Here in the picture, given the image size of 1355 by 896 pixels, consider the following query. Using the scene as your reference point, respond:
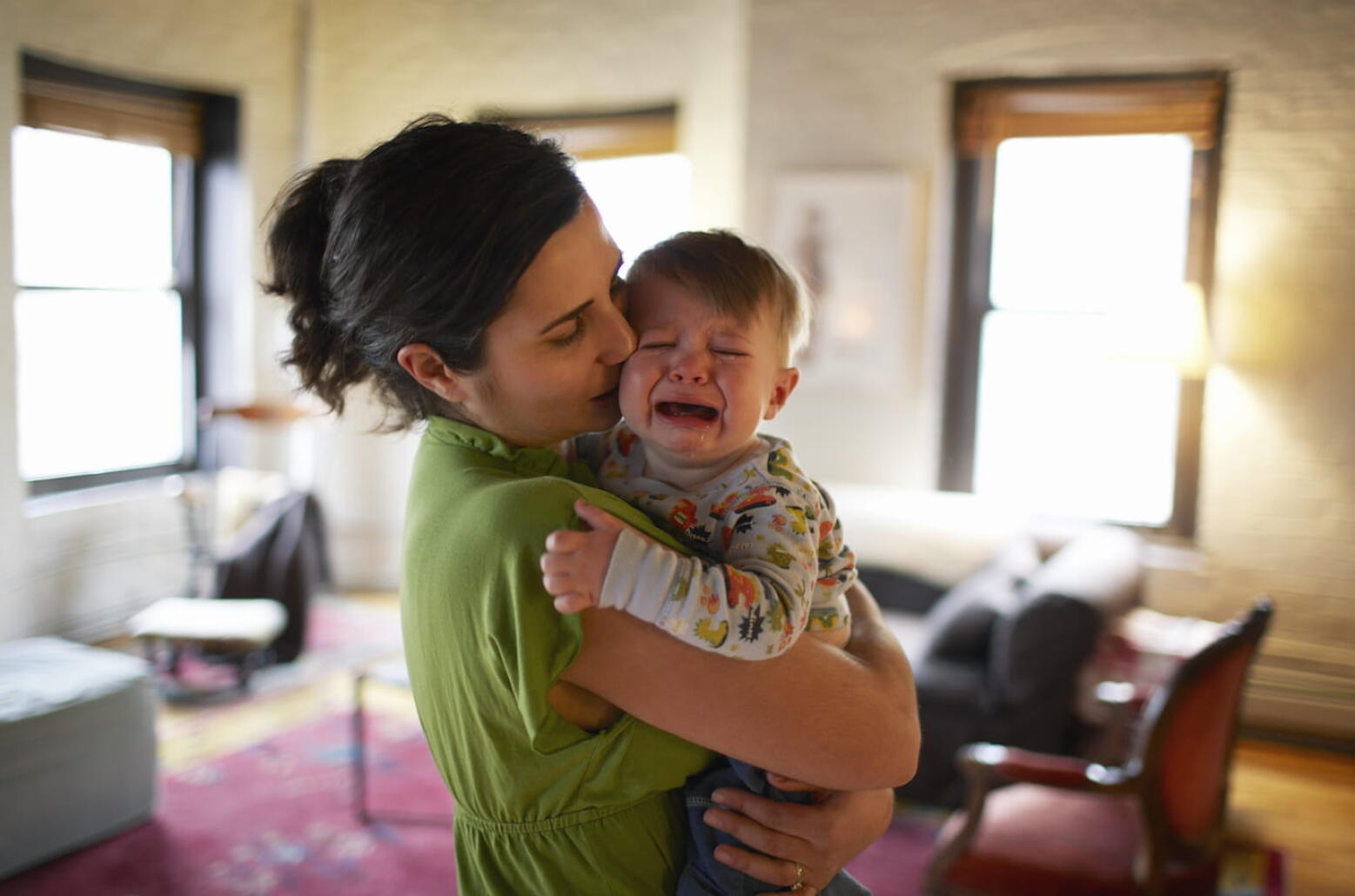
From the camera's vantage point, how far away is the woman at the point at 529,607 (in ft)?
3.26

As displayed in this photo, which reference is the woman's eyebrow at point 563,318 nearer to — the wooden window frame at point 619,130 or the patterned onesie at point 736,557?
the patterned onesie at point 736,557

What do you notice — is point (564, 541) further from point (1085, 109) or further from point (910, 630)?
point (1085, 109)

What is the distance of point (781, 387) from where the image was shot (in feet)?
4.75

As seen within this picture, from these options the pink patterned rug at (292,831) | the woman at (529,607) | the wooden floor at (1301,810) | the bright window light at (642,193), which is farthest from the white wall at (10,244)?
the wooden floor at (1301,810)

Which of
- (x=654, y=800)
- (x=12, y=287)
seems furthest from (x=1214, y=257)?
(x=12, y=287)

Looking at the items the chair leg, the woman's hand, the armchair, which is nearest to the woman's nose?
the woman's hand

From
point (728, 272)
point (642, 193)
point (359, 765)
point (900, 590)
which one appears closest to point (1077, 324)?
point (900, 590)

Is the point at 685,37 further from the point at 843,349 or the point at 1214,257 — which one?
the point at 1214,257

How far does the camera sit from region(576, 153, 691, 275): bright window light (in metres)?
5.98

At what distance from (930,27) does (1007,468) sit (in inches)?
79.9

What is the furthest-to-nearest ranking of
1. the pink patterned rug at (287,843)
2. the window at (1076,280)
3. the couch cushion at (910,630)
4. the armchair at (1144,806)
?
the window at (1076,280), the couch cushion at (910,630), the pink patterned rug at (287,843), the armchair at (1144,806)

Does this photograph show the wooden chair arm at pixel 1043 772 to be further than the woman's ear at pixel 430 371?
Yes

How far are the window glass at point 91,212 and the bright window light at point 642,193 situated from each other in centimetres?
228

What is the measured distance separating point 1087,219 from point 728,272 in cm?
422
